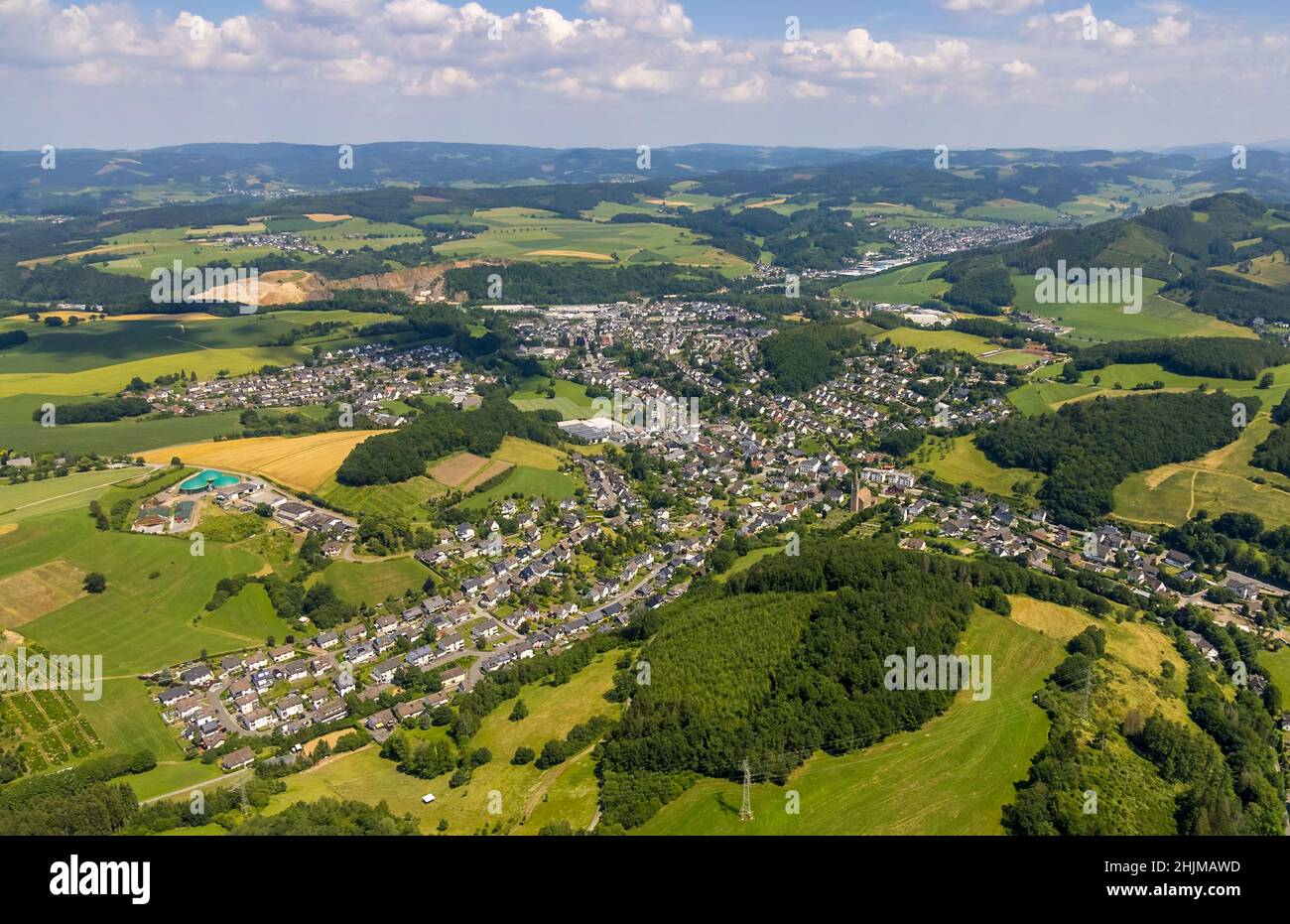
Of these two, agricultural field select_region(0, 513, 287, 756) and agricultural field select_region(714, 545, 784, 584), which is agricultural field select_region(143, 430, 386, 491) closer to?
agricultural field select_region(0, 513, 287, 756)

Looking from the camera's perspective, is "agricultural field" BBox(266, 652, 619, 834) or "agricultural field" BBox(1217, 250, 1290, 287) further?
"agricultural field" BBox(1217, 250, 1290, 287)

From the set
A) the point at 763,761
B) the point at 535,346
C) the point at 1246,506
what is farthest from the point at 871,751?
the point at 535,346

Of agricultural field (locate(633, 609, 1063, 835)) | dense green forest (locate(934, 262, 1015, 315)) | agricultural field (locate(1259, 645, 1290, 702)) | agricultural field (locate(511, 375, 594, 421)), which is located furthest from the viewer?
dense green forest (locate(934, 262, 1015, 315))

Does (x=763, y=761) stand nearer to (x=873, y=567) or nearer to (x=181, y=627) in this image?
(x=873, y=567)

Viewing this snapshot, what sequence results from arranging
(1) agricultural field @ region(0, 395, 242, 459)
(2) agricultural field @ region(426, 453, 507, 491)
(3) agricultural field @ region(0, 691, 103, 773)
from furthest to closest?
(1) agricultural field @ region(0, 395, 242, 459)
(2) agricultural field @ region(426, 453, 507, 491)
(3) agricultural field @ region(0, 691, 103, 773)

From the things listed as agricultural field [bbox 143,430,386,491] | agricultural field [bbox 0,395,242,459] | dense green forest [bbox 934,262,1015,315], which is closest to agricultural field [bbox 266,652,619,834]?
agricultural field [bbox 143,430,386,491]

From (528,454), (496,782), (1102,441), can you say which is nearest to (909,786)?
(496,782)

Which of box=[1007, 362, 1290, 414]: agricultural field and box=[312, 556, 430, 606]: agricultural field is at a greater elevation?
box=[1007, 362, 1290, 414]: agricultural field
